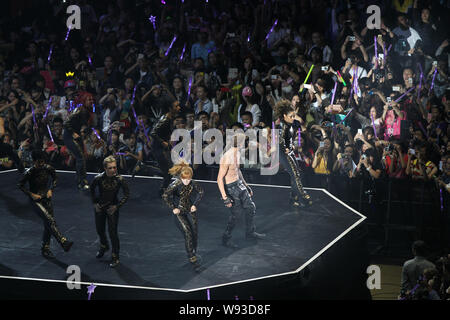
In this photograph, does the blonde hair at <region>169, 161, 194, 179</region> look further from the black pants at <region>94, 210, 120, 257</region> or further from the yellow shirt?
the yellow shirt

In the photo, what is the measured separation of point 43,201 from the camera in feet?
23.6

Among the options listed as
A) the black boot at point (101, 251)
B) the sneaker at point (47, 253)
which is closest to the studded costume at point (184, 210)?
the black boot at point (101, 251)

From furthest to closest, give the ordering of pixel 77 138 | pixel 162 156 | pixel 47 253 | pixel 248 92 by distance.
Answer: pixel 248 92 < pixel 77 138 < pixel 162 156 < pixel 47 253

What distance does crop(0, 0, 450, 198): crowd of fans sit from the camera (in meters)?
9.88

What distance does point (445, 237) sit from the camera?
8859mm

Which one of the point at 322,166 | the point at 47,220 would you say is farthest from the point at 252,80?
the point at 47,220

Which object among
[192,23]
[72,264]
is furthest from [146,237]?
[192,23]

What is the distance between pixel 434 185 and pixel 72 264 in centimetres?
487

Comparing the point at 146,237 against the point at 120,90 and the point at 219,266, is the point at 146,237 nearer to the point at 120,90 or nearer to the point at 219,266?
the point at 219,266

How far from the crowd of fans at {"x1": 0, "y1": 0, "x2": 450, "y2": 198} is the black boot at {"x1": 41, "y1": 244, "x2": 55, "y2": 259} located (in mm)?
2819

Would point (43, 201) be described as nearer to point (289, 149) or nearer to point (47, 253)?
point (47, 253)

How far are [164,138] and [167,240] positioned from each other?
1.65 meters

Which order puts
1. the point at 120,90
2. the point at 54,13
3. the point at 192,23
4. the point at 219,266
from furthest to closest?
the point at 54,13 → the point at 192,23 → the point at 120,90 → the point at 219,266

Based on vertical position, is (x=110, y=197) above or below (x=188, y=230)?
above
